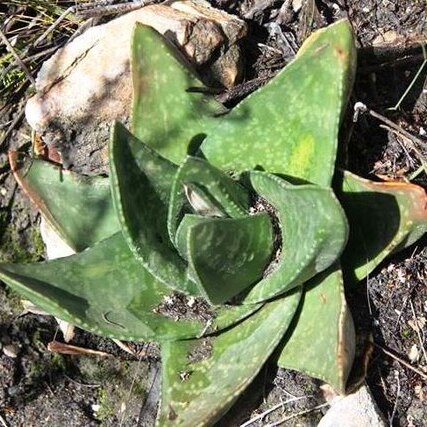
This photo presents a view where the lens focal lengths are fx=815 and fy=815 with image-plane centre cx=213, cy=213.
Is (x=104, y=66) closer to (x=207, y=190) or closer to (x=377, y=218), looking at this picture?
(x=207, y=190)

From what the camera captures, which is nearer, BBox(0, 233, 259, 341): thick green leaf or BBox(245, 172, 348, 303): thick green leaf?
BBox(245, 172, 348, 303): thick green leaf

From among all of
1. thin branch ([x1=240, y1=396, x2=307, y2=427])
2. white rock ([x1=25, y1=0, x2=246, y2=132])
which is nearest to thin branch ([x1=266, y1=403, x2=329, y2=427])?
thin branch ([x1=240, y1=396, x2=307, y2=427])

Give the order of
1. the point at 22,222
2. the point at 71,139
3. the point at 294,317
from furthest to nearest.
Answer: the point at 22,222
the point at 71,139
the point at 294,317

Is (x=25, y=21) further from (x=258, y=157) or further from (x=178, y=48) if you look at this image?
(x=258, y=157)

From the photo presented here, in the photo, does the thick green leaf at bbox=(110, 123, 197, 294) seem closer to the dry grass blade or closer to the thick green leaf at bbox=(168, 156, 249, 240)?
the thick green leaf at bbox=(168, 156, 249, 240)

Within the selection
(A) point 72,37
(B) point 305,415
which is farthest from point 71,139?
(B) point 305,415
